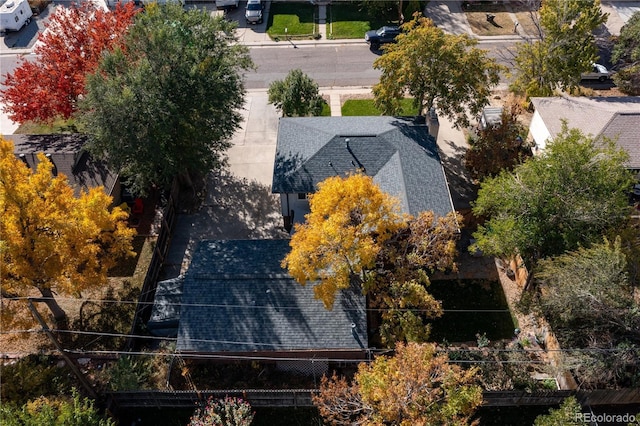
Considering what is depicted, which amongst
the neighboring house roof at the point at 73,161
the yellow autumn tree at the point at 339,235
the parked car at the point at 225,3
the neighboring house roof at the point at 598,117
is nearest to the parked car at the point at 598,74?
the neighboring house roof at the point at 598,117

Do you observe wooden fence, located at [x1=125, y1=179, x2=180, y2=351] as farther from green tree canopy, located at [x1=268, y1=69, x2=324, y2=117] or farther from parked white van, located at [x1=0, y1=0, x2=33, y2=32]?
parked white van, located at [x1=0, y1=0, x2=33, y2=32]

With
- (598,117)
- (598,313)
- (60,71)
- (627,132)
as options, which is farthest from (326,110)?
(598,313)

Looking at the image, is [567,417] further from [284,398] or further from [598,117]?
[598,117]

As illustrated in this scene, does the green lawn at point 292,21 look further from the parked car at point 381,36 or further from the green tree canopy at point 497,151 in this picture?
the green tree canopy at point 497,151

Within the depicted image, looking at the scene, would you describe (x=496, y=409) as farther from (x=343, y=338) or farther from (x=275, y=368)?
(x=275, y=368)

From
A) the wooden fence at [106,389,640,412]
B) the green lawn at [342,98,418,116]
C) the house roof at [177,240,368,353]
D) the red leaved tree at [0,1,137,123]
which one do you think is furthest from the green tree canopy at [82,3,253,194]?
the wooden fence at [106,389,640,412]

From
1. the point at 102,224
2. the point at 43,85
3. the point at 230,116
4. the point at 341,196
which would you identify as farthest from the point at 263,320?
the point at 43,85
